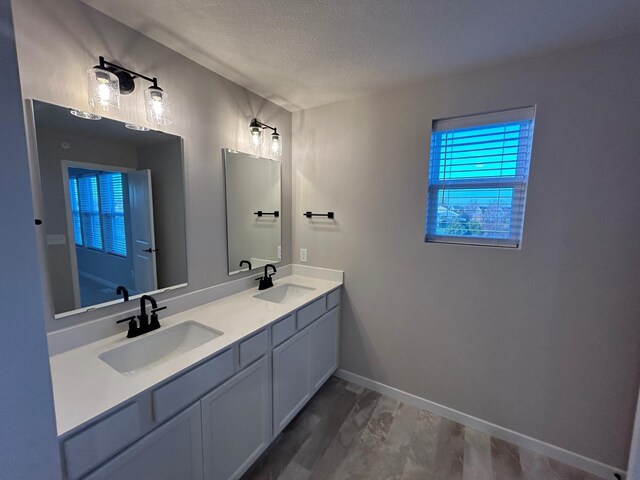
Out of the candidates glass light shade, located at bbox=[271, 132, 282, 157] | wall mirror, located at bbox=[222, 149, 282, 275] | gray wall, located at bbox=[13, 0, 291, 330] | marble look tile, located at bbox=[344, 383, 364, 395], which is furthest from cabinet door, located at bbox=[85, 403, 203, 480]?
glass light shade, located at bbox=[271, 132, 282, 157]

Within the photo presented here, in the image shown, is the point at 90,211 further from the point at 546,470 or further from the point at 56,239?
the point at 546,470

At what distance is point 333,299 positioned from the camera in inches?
90.1

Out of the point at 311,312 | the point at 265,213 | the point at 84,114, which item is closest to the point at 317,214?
the point at 265,213

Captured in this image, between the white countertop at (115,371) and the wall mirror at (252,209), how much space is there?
45 cm

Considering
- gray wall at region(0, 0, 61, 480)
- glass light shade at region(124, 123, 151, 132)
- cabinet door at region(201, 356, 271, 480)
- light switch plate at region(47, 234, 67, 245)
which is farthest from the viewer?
glass light shade at region(124, 123, 151, 132)

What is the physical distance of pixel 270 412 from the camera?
5.39 ft

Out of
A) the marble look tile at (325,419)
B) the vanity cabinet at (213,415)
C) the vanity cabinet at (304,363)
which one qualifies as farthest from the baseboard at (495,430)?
the vanity cabinet at (213,415)

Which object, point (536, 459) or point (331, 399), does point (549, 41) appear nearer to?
point (536, 459)

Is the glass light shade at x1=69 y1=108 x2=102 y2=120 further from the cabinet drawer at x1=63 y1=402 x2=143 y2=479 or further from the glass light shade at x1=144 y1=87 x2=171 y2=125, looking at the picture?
the cabinet drawer at x1=63 y1=402 x2=143 y2=479

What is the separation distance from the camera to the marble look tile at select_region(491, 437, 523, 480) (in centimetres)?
161

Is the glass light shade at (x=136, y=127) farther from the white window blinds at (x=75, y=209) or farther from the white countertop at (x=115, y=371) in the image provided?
the white countertop at (x=115, y=371)

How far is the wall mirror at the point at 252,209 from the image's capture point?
6.55 ft

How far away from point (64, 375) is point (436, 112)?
8.08 feet

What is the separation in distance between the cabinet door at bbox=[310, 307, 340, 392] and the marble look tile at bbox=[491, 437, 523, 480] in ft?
4.02
